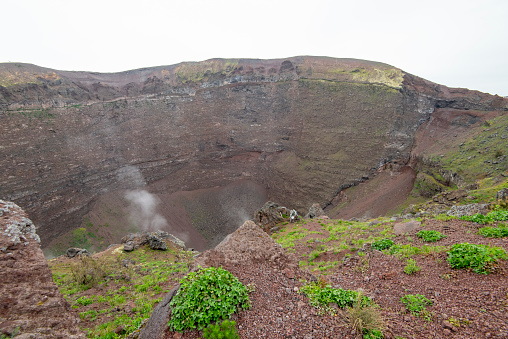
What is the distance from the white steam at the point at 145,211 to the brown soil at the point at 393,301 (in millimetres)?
29217

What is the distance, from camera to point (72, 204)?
30.0 meters

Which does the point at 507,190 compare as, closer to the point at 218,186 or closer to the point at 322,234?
the point at 322,234

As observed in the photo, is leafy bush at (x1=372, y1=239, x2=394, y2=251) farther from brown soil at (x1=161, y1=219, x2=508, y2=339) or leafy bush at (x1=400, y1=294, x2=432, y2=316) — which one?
leafy bush at (x1=400, y1=294, x2=432, y2=316)

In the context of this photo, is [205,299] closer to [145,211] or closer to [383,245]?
[383,245]

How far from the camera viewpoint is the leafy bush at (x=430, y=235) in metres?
7.95

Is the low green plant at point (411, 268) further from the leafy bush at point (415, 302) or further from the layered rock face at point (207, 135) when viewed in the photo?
the layered rock face at point (207, 135)

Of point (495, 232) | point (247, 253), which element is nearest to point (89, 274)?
point (247, 253)

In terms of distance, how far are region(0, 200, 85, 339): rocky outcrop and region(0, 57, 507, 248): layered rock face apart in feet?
77.5

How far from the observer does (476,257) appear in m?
5.52

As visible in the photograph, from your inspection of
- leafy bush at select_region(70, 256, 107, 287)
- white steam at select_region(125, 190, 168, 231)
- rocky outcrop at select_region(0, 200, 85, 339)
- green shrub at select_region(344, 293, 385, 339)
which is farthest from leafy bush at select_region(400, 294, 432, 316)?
white steam at select_region(125, 190, 168, 231)

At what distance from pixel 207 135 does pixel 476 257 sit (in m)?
38.7

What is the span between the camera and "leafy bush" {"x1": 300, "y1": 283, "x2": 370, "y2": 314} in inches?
182

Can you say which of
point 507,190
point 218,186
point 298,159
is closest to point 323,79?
point 298,159

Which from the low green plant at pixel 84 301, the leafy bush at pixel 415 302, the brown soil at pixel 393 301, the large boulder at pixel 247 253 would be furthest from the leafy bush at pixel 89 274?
the leafy bush at pixel 415 302
